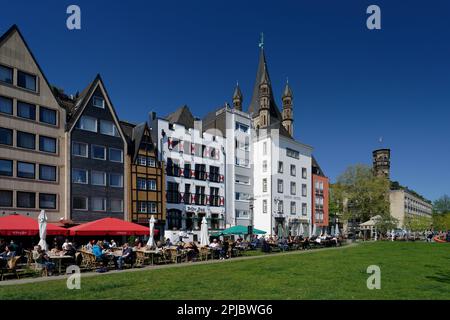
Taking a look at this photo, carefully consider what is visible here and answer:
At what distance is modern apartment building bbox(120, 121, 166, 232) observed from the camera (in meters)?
42.2

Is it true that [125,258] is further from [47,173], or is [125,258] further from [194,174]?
[194,174]

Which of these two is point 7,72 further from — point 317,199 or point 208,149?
point 317,199

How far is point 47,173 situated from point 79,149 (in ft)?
12.7

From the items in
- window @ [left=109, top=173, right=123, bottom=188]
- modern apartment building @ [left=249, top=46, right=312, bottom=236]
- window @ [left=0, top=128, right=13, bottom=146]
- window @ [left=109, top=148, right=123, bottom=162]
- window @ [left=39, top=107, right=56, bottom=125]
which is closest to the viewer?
window @ [left=0, top=128, right=13, bottom=146]

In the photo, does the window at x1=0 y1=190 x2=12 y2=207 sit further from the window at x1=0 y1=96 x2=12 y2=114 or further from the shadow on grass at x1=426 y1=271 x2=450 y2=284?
the shadow on grass at x1=426 y1=271 x2=450 y2=284

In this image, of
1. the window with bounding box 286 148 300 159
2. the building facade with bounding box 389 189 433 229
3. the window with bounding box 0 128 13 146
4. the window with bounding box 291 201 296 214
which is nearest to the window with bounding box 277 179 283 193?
the window with bounding box 291 201 296 214

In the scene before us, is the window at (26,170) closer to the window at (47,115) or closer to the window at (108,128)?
the window at (47,115)

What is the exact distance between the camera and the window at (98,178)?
39316 mm

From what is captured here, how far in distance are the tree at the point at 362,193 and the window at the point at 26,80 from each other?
5824 cm

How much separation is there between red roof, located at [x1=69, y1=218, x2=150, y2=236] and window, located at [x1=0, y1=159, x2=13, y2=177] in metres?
12.6

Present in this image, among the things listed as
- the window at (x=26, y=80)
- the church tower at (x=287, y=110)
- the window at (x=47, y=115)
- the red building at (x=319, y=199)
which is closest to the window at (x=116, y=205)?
the window at (x=47, y=115)

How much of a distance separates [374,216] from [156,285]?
66.4m

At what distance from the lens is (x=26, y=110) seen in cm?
3566

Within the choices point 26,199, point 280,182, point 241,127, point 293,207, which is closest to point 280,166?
point 280,182
